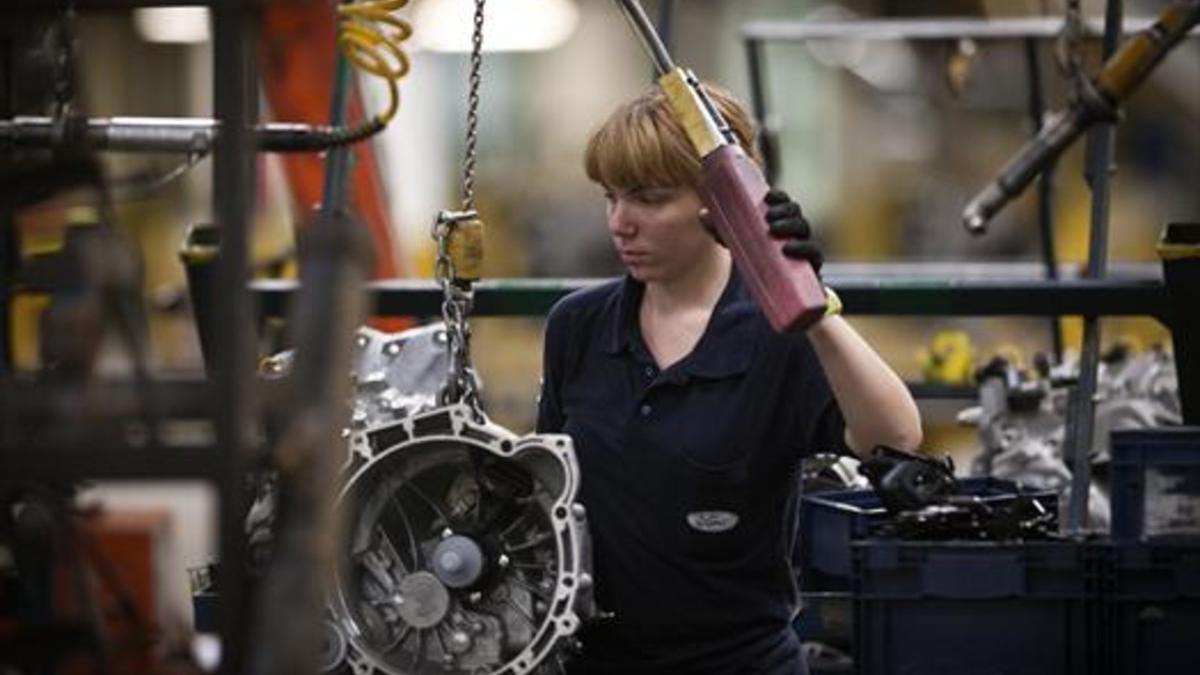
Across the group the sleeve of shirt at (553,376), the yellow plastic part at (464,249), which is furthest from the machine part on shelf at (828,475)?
the yellow plastic part at (464,249)

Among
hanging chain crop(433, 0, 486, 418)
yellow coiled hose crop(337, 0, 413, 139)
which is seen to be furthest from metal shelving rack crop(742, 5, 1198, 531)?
hanging chain crop(433, 0, 486, 418)

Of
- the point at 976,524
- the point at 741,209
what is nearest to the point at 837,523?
the point at 976,524

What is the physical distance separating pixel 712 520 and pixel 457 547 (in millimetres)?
435

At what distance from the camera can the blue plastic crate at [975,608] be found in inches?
Answer: 195

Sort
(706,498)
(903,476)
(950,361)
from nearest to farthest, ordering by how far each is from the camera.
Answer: (903,476) < (706,498) < (950,361)

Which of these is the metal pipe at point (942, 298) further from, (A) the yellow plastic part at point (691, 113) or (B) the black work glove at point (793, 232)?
(B) the black work glove at point (793, 232)

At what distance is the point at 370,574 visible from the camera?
14.3 ft

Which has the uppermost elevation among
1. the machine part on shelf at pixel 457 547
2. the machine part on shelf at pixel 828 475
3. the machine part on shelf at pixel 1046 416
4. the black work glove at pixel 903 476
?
the black work glove at pixel 903 476

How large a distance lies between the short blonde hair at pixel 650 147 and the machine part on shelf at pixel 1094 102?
7.98ft

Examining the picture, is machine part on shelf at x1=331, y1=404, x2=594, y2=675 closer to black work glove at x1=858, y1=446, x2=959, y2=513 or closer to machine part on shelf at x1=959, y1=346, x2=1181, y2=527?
black work glove at x1=858, y1=446, x2=959, y2=513

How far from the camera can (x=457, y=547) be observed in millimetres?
4254

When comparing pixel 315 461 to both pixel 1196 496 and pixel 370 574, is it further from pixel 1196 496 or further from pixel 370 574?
pixel 1196 496

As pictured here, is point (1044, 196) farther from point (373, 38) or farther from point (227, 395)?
point (227, 395)

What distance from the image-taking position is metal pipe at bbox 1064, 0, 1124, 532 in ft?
19.4
